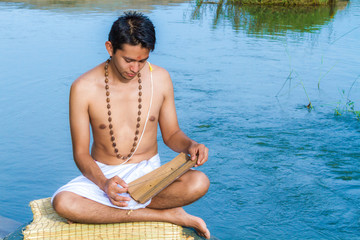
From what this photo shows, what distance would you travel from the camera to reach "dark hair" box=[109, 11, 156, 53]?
2.43m

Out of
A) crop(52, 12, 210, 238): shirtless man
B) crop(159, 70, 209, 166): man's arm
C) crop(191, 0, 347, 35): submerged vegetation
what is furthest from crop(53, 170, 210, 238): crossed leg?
crop(191, 0, 347, 35): submerged vegetation

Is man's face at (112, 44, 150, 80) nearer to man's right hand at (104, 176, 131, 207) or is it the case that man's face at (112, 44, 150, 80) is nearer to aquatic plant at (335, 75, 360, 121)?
man's right hand at (104, 176, 131, 207)

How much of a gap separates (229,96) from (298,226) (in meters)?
2.92

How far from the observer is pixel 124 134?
2762 mm

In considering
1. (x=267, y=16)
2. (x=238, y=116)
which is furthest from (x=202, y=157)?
(x=267, y=16)

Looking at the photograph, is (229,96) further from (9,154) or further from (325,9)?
(325,9)

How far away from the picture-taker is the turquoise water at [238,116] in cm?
348

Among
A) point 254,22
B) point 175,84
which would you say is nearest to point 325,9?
point 254,22

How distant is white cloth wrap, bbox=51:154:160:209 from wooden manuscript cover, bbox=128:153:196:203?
0.06 m

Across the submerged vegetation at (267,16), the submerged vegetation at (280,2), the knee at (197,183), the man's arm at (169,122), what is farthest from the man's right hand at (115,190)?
the submerged vegetation at (280,2)

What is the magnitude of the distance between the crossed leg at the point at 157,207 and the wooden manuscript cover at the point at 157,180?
0.09m

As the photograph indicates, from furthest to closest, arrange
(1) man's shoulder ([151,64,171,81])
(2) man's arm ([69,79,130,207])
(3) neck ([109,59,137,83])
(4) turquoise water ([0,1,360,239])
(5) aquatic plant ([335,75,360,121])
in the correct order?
(5) aquatic plant ([335,75,360,121]), (4) turquoise water ([0,1,360,239]), (1) man's shoulder ([151,64,171,81]), (3) neck ([109,59,137,83]), (2) man's arm ([69,79,130,207])

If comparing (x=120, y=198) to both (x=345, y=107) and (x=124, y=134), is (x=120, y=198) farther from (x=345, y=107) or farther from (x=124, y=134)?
(x=345, y=107)

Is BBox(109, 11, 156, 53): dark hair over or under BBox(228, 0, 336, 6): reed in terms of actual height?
over
